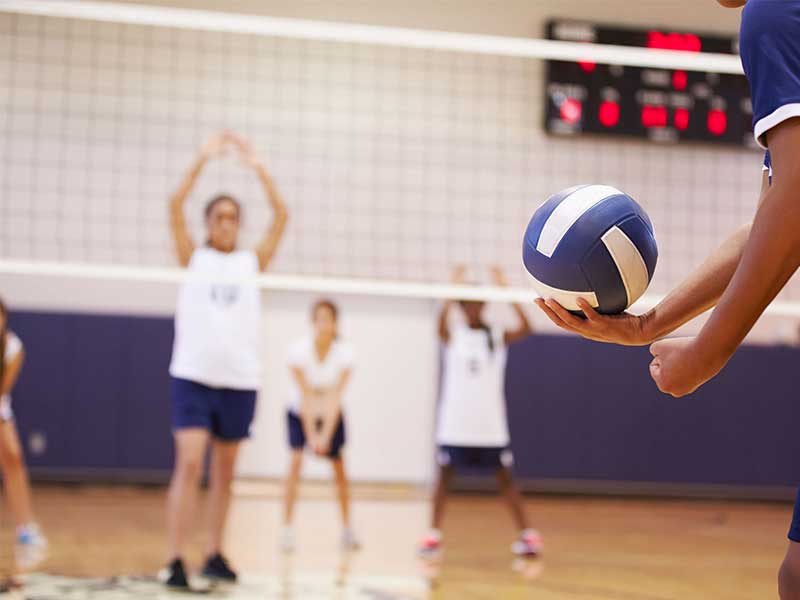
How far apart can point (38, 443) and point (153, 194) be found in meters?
2.34

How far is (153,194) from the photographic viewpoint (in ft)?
30.9

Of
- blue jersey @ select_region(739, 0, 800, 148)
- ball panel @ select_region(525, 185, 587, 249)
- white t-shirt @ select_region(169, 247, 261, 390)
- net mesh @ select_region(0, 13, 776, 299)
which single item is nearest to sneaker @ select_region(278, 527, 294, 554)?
white t-shirt @ select_region(169, 247, 261, 390)

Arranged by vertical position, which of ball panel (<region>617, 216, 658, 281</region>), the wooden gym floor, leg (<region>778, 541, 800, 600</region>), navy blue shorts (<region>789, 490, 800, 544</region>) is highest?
ball panel (<region>617, 216, 658, 281</region>)

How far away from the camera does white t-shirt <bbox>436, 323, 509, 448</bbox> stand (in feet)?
20.9

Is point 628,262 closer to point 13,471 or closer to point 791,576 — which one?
point 791,576

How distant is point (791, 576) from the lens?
1.61 metres

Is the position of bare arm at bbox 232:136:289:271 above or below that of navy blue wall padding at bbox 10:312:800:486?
above

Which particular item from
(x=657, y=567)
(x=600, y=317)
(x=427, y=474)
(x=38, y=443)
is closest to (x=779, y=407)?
(x=427, y=474)

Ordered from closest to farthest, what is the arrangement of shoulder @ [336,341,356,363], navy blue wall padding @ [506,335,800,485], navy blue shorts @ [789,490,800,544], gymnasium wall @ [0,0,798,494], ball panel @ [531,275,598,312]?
1. navy blue shorts @ [789,490,800,544]
2. ball panel @ [531,275,598,312]
3. shoulder @ [336,341,356,363]
4. gymnasium wall @ [0,0,798,494]
5. navy blue wall padding @ [506,335,800,485]

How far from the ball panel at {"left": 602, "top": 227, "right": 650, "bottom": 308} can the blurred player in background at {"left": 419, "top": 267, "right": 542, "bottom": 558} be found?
419 cm

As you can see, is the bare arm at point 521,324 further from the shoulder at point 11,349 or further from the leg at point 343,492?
the shoulder at point 11,349

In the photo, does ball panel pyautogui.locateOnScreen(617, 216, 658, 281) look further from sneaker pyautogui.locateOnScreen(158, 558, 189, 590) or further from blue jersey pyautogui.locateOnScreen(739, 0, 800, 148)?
sneaker pyautogui.locateOnScreen(158, 558, 189, 590)

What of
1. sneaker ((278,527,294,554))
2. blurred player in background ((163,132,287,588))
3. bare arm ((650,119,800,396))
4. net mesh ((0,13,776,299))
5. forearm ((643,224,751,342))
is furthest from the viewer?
net mesh ((0,13,776,299))

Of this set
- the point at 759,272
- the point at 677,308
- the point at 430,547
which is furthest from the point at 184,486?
the point at 759,272
